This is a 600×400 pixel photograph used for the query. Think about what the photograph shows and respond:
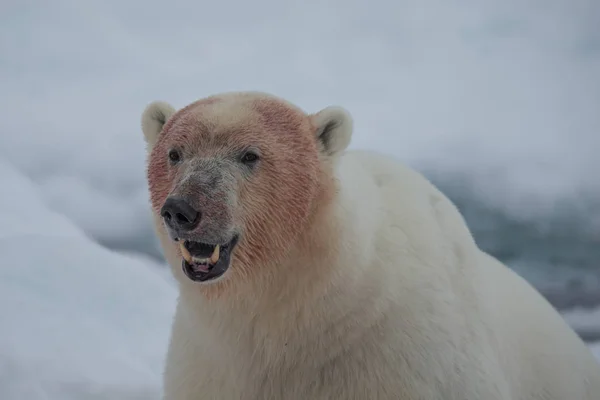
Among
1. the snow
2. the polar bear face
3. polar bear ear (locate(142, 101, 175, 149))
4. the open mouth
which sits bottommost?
the open mouth

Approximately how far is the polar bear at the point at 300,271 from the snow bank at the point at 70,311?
3.99 ft

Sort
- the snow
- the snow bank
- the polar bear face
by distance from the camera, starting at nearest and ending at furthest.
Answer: the polar bear face < the snow bank < the snow

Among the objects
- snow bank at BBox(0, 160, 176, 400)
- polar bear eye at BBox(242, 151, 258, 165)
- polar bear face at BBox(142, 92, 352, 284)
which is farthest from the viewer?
snow bank at BBox(0, 160, 176, 400)

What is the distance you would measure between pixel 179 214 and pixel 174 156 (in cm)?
33

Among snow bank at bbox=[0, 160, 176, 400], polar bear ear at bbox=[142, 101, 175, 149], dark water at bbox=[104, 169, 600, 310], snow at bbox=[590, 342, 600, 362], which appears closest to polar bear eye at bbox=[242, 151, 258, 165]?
polar bear ear at bbox=[142, 101, 175, 149]

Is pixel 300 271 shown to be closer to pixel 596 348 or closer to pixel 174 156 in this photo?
pixel 174 156

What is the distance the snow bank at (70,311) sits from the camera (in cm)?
325

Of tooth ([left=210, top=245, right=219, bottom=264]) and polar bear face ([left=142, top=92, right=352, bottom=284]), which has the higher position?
polar bear face ([left=142, top=92, right=352, bottom=284])

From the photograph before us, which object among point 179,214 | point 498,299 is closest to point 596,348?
point 498,299

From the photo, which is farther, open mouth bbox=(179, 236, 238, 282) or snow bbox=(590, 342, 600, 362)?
snow bbox=(590, 342, 600, 362)

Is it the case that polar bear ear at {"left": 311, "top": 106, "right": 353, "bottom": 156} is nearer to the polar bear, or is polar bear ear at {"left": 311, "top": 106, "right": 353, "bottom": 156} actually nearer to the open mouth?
the polar bear

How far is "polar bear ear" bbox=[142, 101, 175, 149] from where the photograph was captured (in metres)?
2.14

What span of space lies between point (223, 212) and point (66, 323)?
2.41m

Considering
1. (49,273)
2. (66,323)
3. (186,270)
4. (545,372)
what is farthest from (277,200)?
(49,273)
